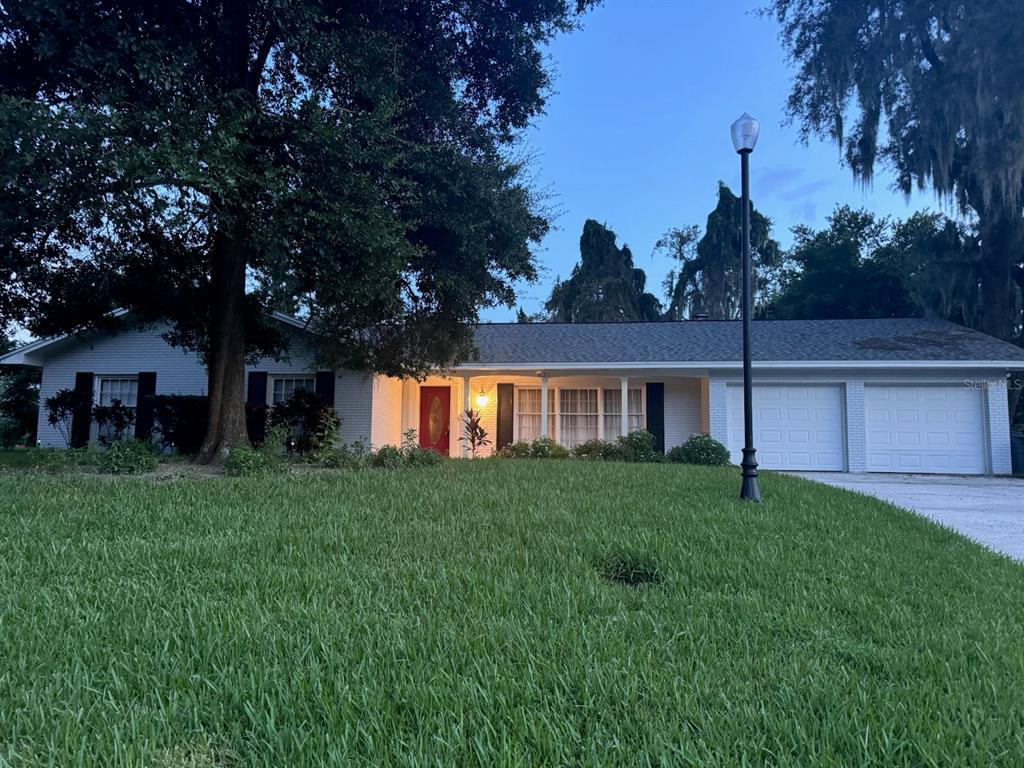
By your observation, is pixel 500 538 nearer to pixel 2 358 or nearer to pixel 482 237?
pixel 482 237

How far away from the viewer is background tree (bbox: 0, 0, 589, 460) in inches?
243

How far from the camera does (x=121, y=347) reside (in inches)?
573

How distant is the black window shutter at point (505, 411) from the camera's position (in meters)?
15.0

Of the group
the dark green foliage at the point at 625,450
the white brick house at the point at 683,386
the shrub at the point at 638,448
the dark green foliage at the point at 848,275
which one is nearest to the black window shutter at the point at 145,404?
the white brick house at the point at 683,386

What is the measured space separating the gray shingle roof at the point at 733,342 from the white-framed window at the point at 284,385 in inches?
176

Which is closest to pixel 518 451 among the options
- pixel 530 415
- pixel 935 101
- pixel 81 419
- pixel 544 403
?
pixel 544 403

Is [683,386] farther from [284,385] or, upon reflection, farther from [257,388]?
[257,388]

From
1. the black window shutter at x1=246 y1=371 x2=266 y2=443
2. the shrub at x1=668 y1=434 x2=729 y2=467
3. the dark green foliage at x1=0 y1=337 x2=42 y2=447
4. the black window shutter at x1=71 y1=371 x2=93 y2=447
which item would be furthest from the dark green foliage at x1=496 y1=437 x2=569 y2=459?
the dark green foliage at x1=0 y1=337 x2=42 y2=447

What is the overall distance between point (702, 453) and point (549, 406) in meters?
4.67

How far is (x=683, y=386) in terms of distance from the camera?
14.8 m

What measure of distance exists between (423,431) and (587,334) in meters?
5.44

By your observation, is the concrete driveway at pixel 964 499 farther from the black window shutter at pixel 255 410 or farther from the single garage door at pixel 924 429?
the black window shutter at pixel 255 410

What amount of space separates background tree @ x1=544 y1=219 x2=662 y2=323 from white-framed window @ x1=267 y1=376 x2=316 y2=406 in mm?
20471

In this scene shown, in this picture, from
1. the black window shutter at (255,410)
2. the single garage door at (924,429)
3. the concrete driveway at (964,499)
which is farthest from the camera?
the black window shutter at (255,410)
